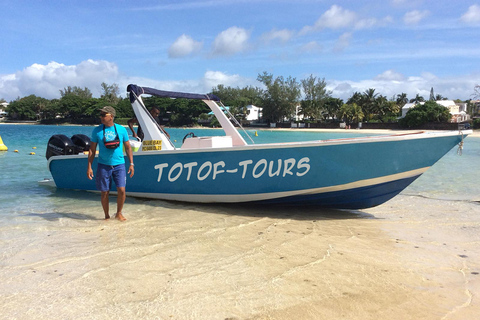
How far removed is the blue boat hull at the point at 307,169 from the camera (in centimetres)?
514

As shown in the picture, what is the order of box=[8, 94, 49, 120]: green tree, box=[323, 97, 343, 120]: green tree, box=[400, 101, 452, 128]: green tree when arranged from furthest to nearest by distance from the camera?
box=[8, 94, 49, 120]: green tree < box=[323, 97, 343, 120]: green tree < box=[400, 101, 452, 128]: green tree

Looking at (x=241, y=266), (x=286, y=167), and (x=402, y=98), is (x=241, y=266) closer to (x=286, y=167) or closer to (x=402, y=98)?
(x=286, y=167)

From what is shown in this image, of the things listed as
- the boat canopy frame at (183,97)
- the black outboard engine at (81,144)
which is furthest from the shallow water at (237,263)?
the black outboard engine at (81,144)

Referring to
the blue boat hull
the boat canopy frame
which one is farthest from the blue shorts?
the boat canopy frame

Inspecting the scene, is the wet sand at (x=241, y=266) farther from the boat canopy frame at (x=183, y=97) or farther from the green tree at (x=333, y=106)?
the green tree at (x=333, y=106)

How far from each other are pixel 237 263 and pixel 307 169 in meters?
Result: 2.02

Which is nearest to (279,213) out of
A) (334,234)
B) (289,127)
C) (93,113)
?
(334,234)

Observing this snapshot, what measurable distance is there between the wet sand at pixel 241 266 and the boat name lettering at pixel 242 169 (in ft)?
1.96

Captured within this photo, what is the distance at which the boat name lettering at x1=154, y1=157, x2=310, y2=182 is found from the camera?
5.29 meters

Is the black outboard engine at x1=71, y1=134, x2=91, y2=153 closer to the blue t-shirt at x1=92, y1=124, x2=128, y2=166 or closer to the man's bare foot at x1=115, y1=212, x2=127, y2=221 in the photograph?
the man's bare foot at x1=115, y1=212, x2=127, y2=221

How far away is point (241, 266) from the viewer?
11.9ft

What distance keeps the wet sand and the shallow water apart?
12mm

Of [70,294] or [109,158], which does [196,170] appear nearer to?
[109,158]

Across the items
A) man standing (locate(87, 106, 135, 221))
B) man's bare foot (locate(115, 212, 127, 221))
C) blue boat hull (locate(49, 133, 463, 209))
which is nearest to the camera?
man standing (locate(87, 106, 135, 221))
